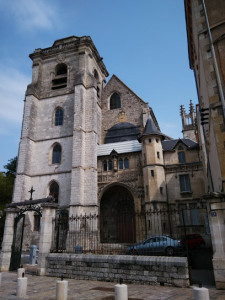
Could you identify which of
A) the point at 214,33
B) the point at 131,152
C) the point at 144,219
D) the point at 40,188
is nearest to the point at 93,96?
the point at 131,152

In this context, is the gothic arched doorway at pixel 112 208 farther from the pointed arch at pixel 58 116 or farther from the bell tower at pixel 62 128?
the pointed arch at pixel 58 116

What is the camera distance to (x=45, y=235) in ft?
35.1

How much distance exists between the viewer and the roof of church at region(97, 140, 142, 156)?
76.1 feet

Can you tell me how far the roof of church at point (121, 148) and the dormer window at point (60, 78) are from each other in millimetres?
9264

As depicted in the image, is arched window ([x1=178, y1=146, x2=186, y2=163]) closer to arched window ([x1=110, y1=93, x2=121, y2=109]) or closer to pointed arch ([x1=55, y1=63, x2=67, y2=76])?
arched window ([x1=110, y1=93, x2=121, y2=109])

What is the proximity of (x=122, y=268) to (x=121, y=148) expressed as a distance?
16215 millimetres

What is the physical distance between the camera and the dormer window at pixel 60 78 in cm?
2758

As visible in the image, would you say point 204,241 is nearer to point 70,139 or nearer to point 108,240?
point 108,240

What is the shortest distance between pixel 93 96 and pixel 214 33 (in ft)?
53.5

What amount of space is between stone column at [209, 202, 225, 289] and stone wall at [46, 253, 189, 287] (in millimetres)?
893

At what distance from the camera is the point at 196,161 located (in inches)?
838

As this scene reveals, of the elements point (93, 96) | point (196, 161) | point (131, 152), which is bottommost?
point (196, 161)

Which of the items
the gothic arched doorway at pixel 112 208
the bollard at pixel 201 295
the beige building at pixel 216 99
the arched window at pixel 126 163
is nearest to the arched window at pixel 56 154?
the gothic arched doorway at pixel 112 208

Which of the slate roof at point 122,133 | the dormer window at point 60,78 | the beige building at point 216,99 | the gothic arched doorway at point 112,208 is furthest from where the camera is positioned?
the dormer window at point 60,78
